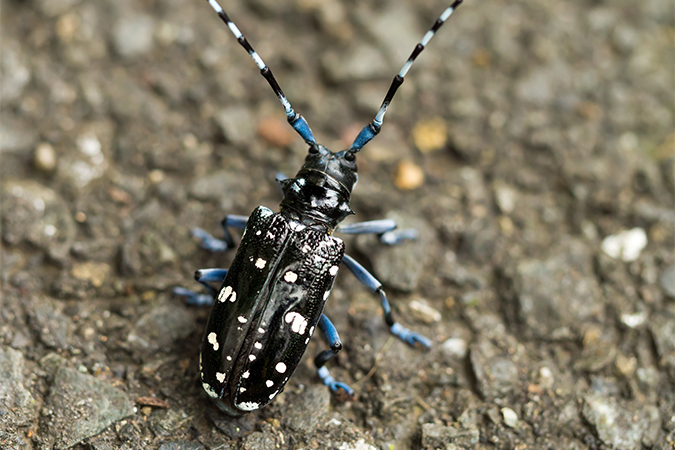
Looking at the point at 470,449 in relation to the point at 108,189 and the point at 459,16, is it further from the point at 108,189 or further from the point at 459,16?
the point at 459,16

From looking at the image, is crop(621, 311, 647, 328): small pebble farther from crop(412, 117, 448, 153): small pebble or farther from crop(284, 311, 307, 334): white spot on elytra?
crop(284, 311, 307, 334): white spot on elytra

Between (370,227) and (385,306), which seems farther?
(370,227)

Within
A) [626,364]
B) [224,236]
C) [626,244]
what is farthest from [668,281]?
[224,236]

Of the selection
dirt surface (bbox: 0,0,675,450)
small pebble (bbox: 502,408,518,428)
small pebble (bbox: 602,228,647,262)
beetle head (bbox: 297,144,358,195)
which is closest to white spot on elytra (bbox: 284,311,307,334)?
dirt surface (bbox: 0,0,675,450)

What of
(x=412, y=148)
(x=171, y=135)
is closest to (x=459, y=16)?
(x=412, y=148)

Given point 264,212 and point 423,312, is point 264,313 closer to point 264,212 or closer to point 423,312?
point 264,212

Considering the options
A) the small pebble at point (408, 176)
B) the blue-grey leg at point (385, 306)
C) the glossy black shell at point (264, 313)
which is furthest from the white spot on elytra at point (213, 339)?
the small pebble at point (408, 176)

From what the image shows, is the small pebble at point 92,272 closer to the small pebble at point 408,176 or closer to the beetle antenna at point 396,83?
the beetle antenna at point 396,83
